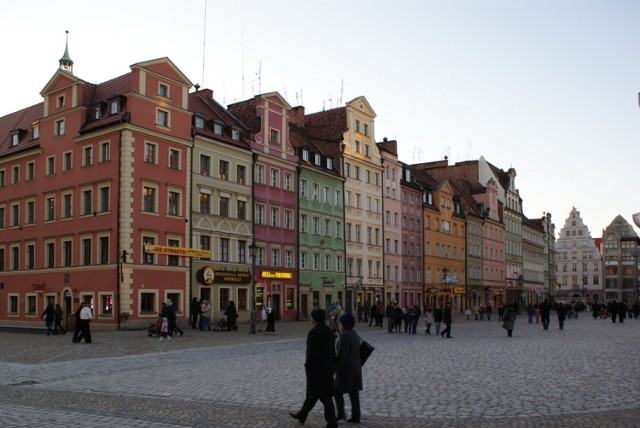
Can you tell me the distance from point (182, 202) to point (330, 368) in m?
35.6

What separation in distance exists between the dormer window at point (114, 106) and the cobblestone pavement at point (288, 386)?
19.8 metres

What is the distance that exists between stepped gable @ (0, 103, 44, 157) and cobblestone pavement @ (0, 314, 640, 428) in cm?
2729

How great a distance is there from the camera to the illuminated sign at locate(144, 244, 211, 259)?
4166cm

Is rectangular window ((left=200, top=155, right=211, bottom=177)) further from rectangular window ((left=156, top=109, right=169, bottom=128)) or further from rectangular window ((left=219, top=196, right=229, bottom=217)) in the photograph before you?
rectangular window ((left=156, top=109, right=169, bottom=128))

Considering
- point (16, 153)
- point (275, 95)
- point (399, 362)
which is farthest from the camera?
point (275, 95)

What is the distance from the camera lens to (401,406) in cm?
1218

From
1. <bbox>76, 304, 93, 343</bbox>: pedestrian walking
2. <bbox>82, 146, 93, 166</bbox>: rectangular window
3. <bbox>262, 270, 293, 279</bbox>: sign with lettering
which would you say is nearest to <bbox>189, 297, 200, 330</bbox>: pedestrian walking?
<bbox>262, 270, 293, 279</bbox>: sign with lettering

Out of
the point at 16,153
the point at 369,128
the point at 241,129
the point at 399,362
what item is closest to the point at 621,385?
the point at 399,362

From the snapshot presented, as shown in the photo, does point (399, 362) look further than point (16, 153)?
No

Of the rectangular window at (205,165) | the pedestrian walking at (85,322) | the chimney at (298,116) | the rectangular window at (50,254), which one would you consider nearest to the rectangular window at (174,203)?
the rectangular window at (205,165)

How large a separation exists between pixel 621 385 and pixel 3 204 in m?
45.8

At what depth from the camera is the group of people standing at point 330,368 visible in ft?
32.0

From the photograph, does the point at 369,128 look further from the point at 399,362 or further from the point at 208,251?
the point at 399,362

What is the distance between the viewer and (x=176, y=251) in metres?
43.2
